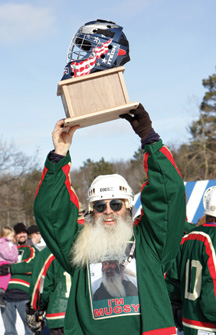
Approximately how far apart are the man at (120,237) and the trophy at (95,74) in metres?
0.15

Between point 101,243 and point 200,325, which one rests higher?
point 101,243

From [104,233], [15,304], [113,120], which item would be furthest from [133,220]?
[15,304]

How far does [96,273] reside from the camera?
115 inches

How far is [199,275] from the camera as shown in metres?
4.62

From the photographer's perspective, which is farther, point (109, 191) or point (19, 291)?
point (19, 291)

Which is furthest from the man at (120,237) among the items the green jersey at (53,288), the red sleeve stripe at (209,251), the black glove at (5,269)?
the black glove at (5,269)

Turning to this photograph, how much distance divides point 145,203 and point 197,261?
6.73 feet

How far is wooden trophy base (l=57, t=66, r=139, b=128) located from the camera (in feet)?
9.88

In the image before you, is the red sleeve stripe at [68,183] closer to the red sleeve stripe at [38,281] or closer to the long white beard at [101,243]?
the long white beard at [101,243]

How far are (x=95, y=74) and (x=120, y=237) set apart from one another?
1033 mm

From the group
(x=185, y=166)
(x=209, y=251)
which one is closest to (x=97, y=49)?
(x=209, y=251)

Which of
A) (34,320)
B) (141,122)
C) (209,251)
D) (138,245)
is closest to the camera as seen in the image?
(141,122)

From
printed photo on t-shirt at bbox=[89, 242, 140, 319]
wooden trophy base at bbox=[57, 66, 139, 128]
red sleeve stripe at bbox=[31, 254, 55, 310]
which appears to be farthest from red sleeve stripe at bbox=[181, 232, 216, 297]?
wooden trophy base at bbox=[57, 66, 139, 128]

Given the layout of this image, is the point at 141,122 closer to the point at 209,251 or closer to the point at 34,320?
the point at 209,251
